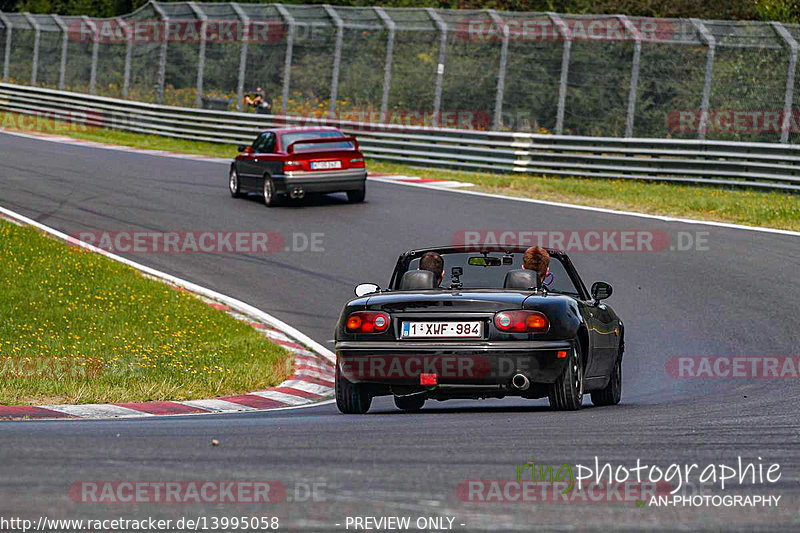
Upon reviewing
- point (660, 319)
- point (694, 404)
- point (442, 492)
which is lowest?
point (660, 319)

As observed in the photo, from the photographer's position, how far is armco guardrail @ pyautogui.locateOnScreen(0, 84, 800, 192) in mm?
23812

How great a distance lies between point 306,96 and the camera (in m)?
32.2

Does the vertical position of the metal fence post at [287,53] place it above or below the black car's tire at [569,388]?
below

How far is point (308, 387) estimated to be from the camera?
1146 centimetres

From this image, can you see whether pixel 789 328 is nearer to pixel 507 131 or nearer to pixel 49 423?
pixel 49 423

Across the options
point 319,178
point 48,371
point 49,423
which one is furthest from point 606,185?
point 49,423

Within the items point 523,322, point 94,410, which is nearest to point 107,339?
point 94,410

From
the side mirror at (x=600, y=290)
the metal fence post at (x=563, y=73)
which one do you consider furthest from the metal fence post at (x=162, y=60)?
the side mirror at (x=600, y=290)

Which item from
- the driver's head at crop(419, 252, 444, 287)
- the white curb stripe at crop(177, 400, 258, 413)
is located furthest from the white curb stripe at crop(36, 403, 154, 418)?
the driver's head at crop(419, 252, 444, 287)

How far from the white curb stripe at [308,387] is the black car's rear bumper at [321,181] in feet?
36.9

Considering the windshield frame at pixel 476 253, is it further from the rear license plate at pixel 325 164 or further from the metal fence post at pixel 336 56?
the metal fence post at pixel 336 56

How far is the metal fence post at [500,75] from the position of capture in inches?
1115

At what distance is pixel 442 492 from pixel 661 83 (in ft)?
73.2

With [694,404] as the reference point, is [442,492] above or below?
above
